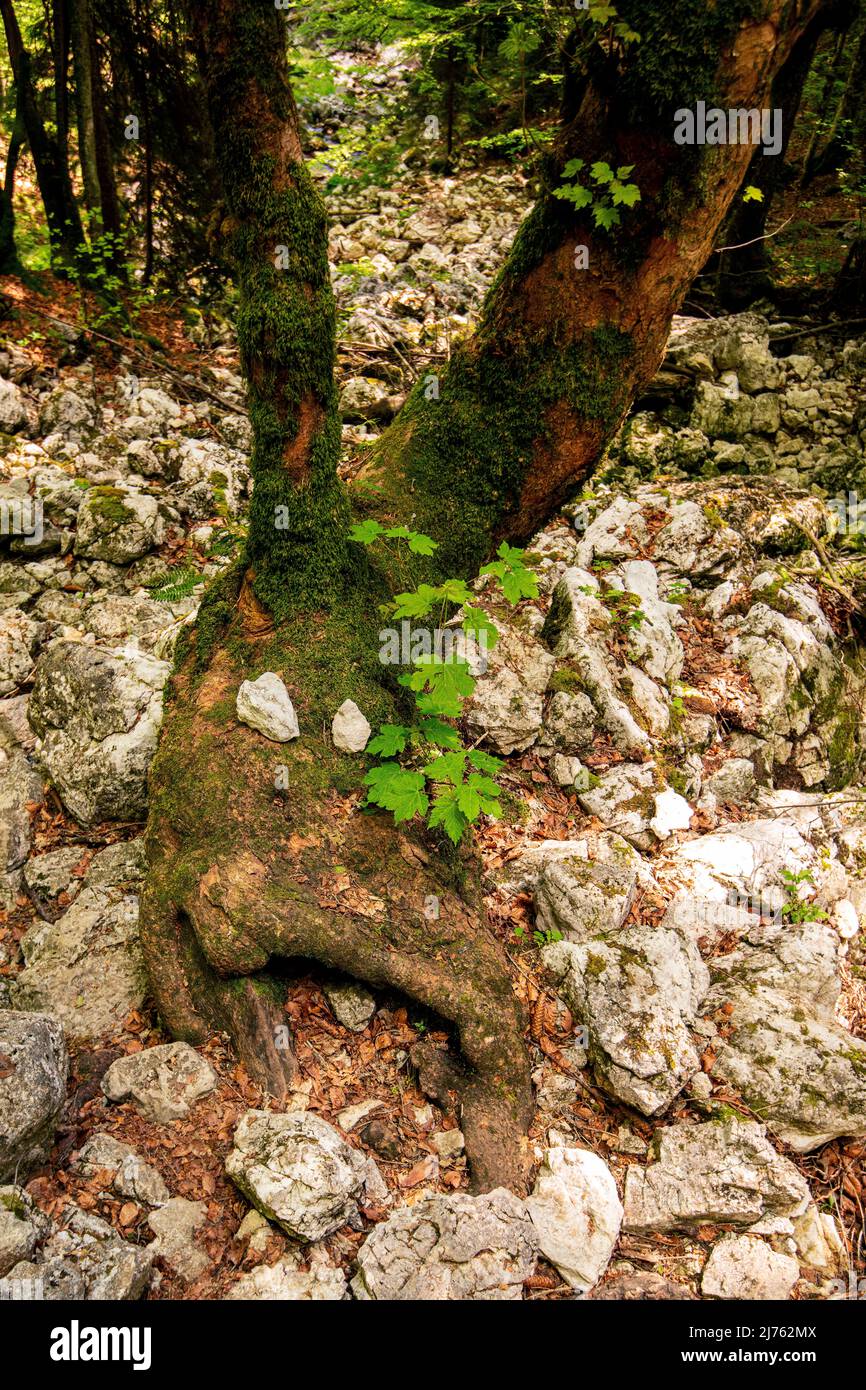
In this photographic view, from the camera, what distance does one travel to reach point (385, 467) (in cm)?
388

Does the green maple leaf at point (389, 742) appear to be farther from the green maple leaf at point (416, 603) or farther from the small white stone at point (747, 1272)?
the small white stone at point (747, 1272)

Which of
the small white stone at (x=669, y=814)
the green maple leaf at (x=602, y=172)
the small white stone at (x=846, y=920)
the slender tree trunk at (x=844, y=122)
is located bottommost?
the small white stone at (x=846, y=920)

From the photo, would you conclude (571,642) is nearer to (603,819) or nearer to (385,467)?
(603,819)

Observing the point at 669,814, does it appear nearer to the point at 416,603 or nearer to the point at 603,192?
the point at 416,603

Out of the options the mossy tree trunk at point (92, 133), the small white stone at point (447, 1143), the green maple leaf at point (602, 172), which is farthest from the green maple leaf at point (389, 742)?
the mossy tree trunk at point (92, 133)

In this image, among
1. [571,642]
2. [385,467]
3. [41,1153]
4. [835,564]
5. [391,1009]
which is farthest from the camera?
[835,564]

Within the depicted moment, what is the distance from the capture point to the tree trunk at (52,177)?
6656mm

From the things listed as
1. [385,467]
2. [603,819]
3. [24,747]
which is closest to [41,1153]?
[24,747]

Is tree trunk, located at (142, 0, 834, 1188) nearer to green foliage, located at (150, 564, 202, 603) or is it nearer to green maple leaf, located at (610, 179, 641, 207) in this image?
green maple leaf, located at (610, 179, 641, 207)

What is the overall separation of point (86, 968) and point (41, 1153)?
29.7 inches
